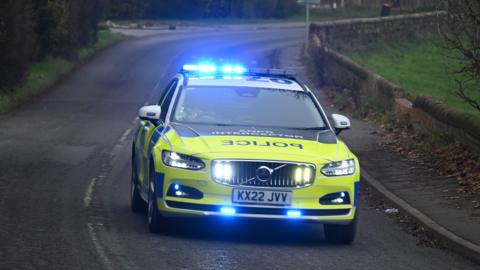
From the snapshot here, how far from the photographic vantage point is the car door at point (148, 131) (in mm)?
11633

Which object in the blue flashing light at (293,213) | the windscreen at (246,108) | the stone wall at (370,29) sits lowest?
the stone wall at (370,29)

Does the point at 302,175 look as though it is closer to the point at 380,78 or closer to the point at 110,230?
the point at 110,230

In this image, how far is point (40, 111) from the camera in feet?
86.7

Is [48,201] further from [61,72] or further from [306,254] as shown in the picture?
[61,72]

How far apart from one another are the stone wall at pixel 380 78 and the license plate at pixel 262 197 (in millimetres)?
6063

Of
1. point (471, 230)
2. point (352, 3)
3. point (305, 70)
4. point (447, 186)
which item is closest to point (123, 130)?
point (447, 186)

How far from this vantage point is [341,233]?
1097cm

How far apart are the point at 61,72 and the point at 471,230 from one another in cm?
2543

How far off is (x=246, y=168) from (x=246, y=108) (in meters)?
1.60

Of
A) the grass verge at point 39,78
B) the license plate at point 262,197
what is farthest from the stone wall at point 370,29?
the license plate at point 262,197

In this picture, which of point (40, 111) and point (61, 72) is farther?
point (61, 72)

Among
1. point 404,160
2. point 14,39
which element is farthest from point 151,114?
point 14,39

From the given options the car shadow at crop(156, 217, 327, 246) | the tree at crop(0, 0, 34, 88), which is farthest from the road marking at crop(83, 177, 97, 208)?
the tree at crop(0, 0, 34, 88)

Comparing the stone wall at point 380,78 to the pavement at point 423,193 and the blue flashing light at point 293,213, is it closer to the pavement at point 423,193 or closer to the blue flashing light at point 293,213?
the pavement at point 423,193
